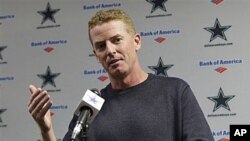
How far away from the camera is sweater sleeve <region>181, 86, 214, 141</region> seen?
1.29 m

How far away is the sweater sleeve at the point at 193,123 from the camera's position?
50.9 inches

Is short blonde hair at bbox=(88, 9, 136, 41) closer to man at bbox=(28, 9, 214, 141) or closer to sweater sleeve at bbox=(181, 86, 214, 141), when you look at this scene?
man at bbox=(28, 9, 214, 141)

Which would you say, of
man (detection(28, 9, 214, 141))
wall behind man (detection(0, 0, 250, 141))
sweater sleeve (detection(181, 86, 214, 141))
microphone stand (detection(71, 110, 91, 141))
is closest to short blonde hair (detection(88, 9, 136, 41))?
man (detection(28, 9, 214, 141))

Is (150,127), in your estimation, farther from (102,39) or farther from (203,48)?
(203,48)

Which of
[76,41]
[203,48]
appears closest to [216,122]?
[203,48]

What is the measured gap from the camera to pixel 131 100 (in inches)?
56.7

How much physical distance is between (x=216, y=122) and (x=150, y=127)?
5.66ft

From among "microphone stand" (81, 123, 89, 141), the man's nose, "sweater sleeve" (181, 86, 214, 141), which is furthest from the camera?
the man's nose

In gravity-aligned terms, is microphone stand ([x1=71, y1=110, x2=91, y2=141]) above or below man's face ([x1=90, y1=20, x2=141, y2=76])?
below

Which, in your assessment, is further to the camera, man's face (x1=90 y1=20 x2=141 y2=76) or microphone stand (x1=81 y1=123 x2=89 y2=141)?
man's face (x1=90 y1=20 x2=141 y2=76)

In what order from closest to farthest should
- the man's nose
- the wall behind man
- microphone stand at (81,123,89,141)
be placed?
microphone stand at (81,123,89,141), the man's nose, the wall behind man

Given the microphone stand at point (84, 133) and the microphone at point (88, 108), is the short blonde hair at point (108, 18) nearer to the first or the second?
the microphone at point (88, 108)

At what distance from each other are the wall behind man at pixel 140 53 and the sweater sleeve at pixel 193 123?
5.45 feet

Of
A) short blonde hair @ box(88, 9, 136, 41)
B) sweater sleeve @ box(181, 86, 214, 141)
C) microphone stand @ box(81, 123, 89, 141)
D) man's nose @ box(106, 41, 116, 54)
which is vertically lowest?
microphone stand @ box(81, 123, 89, 141)
